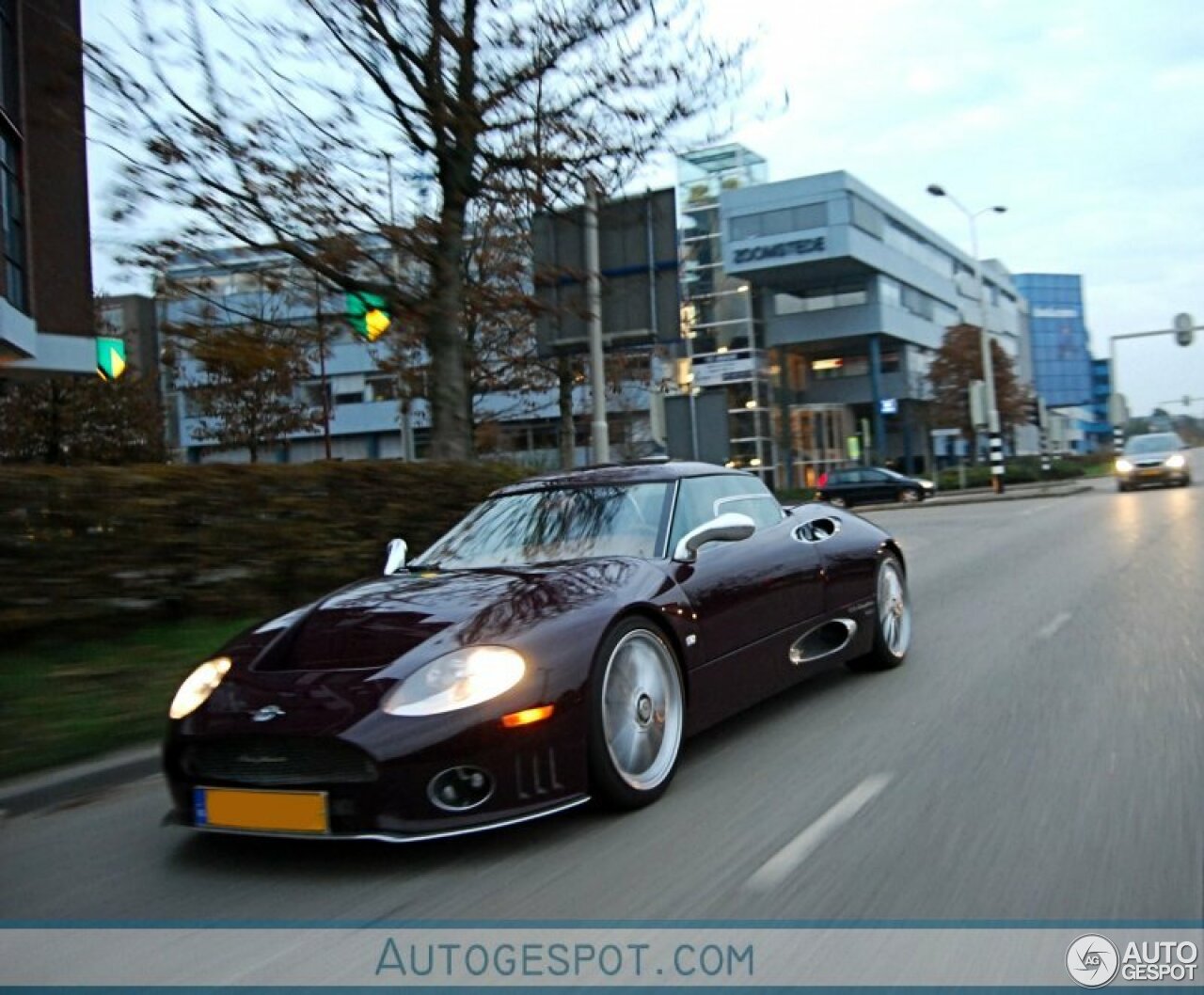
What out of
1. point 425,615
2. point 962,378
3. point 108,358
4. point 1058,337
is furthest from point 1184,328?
point 1058,337

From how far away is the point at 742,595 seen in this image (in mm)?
5008

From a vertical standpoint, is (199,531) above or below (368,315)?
below

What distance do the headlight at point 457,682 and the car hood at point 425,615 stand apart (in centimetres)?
5

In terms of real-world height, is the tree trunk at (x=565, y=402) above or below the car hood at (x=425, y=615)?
above

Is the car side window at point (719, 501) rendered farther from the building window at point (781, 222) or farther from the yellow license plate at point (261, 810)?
the building window at point (781, 222)

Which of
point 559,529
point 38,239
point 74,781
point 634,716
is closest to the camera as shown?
point 634,716

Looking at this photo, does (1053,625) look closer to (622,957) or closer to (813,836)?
(813,836)

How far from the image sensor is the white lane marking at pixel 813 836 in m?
3.35

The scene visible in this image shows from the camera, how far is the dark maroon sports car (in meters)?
3.51

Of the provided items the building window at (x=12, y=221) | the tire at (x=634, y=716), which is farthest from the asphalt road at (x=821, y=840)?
the building window at (x=12, y=221)

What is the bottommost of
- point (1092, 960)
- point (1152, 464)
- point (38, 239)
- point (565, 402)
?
point (1092, 960)

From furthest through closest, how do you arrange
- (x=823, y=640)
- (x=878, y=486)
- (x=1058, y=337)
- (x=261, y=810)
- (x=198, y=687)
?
(x=1058, y=337)
(x=878, y=486)
(x=823, y=640)
(x=198, y=687)
(x=261, y=810)

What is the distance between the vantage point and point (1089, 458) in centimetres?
5931

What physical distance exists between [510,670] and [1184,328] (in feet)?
147
